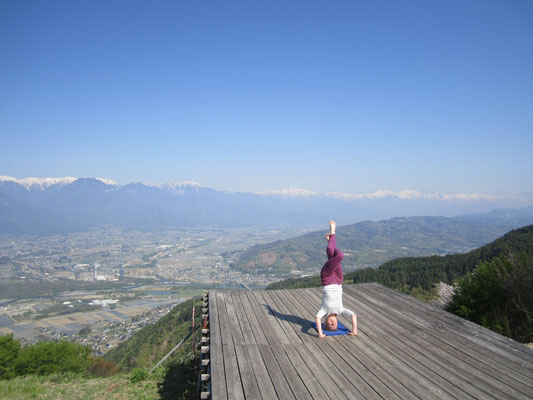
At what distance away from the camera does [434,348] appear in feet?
17.7

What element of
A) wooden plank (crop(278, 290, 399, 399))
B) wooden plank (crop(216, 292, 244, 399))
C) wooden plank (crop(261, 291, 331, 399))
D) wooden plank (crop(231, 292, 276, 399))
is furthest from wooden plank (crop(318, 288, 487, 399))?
wooden plank (crop(216, 292, 244, 399))

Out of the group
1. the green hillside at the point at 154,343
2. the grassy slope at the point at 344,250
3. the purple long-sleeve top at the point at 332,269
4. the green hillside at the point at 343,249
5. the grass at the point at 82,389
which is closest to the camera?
the purple long-sleeve top at the point at 332,269

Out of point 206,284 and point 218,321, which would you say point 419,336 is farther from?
point 206,284

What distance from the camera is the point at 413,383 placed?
164 inches

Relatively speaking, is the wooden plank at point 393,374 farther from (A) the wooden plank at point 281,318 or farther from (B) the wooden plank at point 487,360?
(B) the wooden plank at point 487,360

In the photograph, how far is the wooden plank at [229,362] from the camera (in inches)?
152

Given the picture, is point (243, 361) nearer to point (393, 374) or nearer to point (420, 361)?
point (393, 374)

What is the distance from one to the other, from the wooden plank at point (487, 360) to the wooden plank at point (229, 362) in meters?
3.84

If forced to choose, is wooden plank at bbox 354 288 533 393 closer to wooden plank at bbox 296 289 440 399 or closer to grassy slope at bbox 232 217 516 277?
wooden plank at bbox 296 289 440 399

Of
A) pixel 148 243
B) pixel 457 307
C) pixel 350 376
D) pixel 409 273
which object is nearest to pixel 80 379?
pixel 350 376

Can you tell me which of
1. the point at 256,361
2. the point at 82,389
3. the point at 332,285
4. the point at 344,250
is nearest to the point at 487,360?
the point at 332,285

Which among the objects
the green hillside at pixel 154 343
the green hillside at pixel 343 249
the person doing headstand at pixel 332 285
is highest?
the person doing headstand at pixel 332 285

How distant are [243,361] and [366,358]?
206 cm

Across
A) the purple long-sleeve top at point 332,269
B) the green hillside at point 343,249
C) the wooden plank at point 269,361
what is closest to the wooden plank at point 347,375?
the wooden plank at point 269,361
